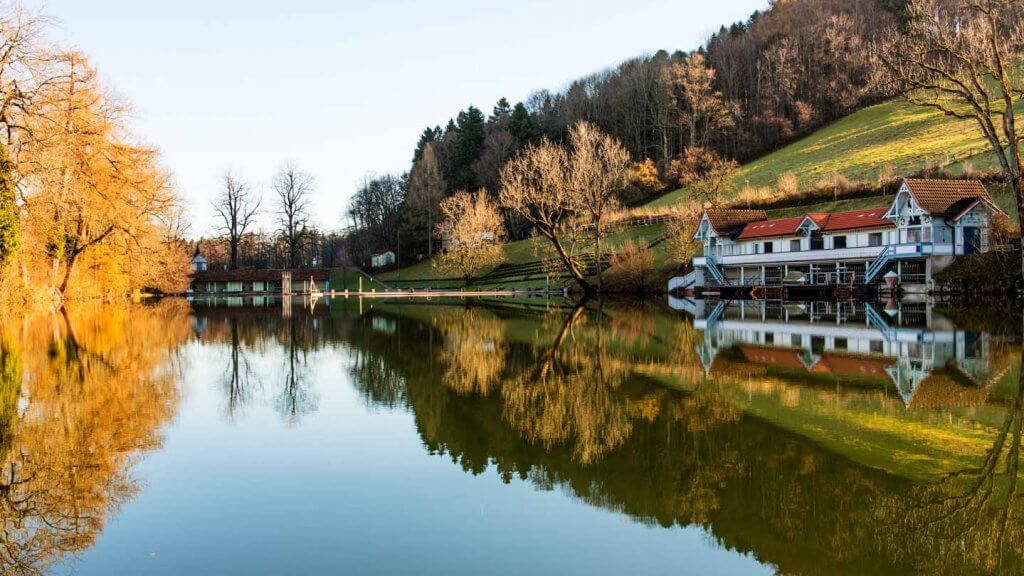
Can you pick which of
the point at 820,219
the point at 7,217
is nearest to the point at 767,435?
the point at 7,217

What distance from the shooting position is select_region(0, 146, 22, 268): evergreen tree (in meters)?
30.9

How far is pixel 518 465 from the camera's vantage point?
26.8 ft

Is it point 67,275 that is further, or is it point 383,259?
point 383,259

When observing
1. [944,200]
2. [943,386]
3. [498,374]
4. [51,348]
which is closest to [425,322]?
[51,348]

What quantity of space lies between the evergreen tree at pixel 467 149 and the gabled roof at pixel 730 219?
53788mm

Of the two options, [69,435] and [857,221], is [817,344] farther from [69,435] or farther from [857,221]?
[857,221]

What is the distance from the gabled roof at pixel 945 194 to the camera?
4634 centimetres

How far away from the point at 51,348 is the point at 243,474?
46.1 feet

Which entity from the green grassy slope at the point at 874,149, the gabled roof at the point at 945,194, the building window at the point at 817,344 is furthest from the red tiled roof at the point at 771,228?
the building window at the point at 817,344

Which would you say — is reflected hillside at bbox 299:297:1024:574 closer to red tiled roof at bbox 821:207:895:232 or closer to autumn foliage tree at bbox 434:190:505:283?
red tiled roof at bbox 821:207:895:232

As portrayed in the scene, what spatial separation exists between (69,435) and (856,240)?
2039 inches

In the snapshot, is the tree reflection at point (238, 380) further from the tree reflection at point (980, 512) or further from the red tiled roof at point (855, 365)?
the red tiled roof at point (855, 365)

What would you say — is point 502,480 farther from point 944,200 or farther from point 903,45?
point 944,200

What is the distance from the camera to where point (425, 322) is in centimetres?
3169
